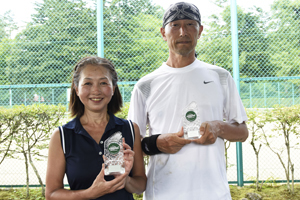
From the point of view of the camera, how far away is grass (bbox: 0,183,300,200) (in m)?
5.06

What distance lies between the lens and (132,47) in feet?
19.3

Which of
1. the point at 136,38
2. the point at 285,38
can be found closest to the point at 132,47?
the point at 136,38

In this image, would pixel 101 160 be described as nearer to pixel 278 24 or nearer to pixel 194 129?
pixel 194 129

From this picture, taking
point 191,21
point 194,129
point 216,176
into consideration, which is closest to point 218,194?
point 216,176

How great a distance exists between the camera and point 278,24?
19.5ft

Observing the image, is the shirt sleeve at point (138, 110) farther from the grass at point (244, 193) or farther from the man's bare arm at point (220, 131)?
the grass at point (244, 193)

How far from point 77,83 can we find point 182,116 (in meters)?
0.68

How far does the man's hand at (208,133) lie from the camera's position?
1.83 m

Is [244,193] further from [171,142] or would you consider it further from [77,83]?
[77,83]

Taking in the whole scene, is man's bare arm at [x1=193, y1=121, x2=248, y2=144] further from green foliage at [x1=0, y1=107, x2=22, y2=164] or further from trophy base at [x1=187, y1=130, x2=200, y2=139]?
green foliage at [x1=0, y1=107, x2=22, y2=164]

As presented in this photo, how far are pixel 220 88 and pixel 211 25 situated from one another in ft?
13.7

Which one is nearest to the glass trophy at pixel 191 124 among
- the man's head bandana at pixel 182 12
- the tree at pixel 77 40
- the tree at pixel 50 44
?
the man's head bandana at pixel 182 12

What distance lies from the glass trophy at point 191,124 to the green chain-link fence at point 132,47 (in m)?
3.81

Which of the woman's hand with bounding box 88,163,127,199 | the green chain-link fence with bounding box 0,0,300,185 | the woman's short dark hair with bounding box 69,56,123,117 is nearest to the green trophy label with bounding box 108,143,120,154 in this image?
the woman's hand with bounding box 88,163,127,199
